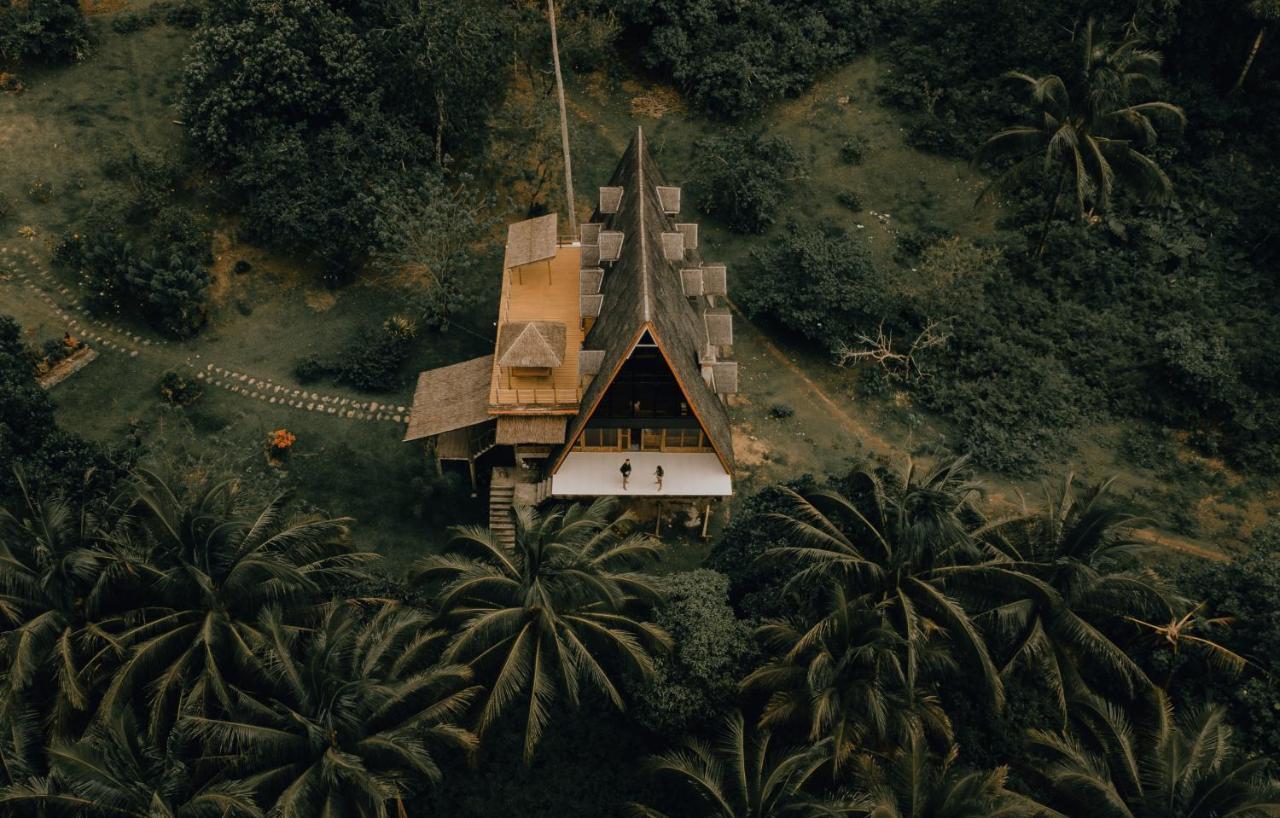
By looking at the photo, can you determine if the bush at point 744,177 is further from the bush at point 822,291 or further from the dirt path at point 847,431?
the dirt path at point 847,431

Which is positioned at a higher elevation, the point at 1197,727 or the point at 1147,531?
the point at 1197,727

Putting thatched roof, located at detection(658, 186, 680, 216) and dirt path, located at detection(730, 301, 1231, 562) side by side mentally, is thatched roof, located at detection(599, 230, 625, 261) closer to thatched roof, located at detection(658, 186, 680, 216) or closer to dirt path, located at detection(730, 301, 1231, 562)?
thatched roof, located at detection(658, 186, 680, 216)

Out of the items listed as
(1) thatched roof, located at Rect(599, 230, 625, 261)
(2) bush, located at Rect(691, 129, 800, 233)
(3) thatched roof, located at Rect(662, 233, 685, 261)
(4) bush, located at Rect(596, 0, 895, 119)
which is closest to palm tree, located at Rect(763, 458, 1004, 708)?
(3) thatched roof, located at Rect(662, 233, 685, 261)

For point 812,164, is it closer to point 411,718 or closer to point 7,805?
point 411,718

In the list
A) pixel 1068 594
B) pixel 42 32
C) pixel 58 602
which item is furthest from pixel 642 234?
pixel 42 32

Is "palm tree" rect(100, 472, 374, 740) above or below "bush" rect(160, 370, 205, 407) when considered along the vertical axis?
above

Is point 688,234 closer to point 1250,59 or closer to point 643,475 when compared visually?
point 643,475

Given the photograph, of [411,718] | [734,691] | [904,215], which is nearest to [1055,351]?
[904,215]
